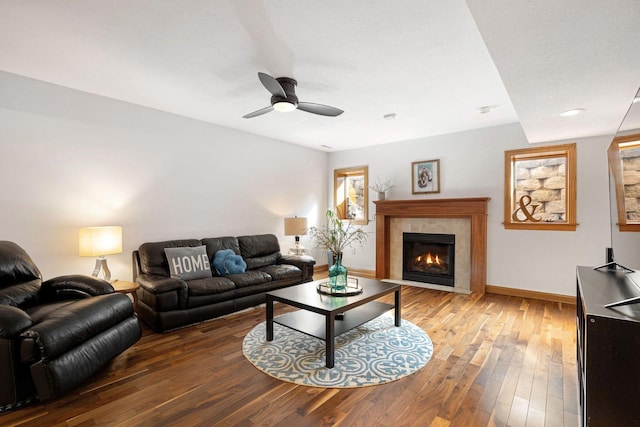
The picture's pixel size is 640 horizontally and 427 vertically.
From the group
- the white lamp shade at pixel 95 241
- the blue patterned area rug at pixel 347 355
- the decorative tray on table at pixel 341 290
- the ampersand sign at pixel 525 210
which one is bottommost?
the blue patterned area rug at pixel 347 355

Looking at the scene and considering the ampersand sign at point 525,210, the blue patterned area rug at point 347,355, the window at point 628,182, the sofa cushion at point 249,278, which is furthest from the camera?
the ampersand sign at point 525,210

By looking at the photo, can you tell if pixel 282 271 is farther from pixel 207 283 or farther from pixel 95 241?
pixel 95 241

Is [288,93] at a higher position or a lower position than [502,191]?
higher

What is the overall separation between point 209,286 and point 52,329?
164 cm

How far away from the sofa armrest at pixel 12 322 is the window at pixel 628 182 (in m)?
3.70

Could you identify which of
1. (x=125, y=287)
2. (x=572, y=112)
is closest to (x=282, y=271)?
(x=125, y=287)

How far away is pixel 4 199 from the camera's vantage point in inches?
121

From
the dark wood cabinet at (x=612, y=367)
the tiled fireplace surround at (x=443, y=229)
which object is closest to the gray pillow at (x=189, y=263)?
the tiled fireplace surround at (x=443, y=229)

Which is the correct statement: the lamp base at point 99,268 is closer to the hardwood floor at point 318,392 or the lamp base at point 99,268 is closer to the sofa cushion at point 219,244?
the hardwood floor at point 318,392

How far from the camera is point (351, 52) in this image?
8.55ft

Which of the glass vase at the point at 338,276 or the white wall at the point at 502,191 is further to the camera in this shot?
the white wall at the point at 502,191

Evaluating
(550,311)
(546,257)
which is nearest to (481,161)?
(546,257)

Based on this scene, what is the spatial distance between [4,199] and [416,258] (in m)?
5.59

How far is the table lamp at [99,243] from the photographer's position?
3221 mm
